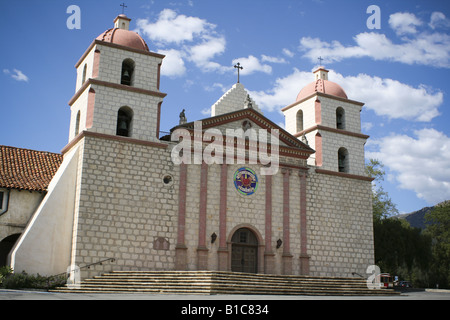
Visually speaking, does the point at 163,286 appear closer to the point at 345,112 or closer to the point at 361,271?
the point at 361,271

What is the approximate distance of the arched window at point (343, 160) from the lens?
30.0 metres

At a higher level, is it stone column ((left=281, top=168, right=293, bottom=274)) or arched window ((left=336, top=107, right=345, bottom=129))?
arched window ((left=336, top=107, right=345, bottom=129))

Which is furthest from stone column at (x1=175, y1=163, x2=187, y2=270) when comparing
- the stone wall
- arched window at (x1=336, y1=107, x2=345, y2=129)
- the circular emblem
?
arched window at (x1=336, y1=107, x2=345, y2=129)

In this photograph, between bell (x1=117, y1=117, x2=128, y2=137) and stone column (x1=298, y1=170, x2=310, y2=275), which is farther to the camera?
stone column (x1=298, y1=170, x2=310, y2=275)

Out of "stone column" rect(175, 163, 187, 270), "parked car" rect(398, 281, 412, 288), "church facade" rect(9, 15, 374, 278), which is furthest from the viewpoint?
"parked car" rect(398, 281, 412, 288)

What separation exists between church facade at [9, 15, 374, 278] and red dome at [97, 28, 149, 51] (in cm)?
7

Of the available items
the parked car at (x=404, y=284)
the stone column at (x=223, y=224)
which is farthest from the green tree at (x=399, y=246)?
the stone column at (x=223, y=224)

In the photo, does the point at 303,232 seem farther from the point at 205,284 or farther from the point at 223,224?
the point at 205,284

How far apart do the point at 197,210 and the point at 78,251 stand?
6.00 meters

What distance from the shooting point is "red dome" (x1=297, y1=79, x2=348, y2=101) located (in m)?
30.5

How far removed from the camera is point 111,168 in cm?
2300

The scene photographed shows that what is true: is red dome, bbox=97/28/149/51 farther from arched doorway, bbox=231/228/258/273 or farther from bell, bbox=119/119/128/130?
arched doorway, bbox=231/228/258/273

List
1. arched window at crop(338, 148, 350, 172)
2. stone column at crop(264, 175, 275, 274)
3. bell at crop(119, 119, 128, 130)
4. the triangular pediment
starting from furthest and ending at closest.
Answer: arched window at crop(338, 148, 350, 172) → the triangular pediment → stone column at crop(264, 175, 275, 274) → bell at crop(119, 119, 128, 130)

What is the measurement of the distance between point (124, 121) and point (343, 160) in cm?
1363
